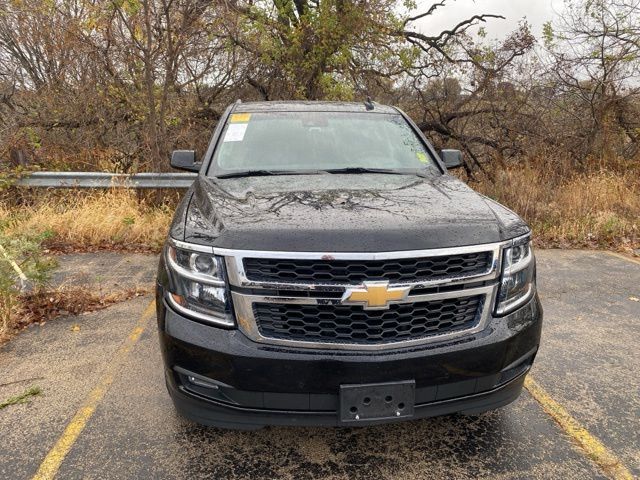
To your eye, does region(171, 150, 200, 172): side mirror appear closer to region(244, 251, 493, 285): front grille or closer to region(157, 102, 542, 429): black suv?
region(157, 102, 542, 429): black suv

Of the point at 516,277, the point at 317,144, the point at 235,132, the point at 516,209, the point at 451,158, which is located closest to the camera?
the point at 516,277

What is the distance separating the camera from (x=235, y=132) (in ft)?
11.8

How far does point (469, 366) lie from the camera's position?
2.08 m

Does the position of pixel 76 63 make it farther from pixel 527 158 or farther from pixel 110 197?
pixel 527 158

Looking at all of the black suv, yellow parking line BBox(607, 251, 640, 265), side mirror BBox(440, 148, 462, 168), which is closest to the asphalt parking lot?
the black suv

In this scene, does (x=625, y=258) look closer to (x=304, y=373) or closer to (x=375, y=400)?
(x=375, y=400)

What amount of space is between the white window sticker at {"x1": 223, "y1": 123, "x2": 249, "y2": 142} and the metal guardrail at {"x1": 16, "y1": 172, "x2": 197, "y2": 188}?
337 centimetres

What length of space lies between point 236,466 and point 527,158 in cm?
879

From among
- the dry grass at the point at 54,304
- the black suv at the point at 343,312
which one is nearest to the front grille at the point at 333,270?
the black suv at the point at 343,312

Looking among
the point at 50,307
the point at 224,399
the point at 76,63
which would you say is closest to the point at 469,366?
the point at 224,399

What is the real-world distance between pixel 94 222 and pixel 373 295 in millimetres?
5634

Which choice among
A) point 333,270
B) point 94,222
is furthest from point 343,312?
point 94,222

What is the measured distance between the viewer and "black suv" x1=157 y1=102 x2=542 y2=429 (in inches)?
78.2

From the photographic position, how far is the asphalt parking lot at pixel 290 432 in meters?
2.28
